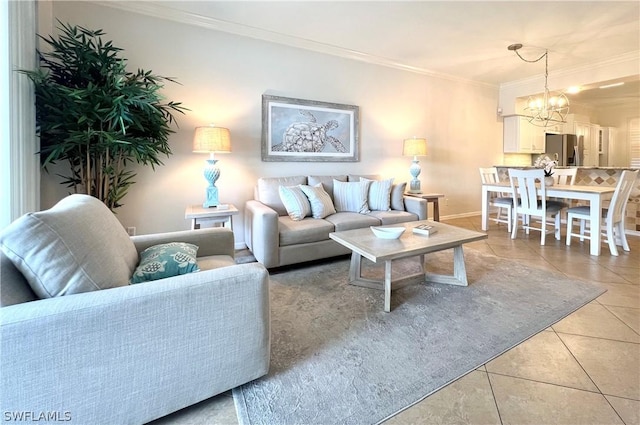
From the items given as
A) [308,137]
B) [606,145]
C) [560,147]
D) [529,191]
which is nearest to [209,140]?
[308,137]

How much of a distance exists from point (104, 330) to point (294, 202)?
2212mm

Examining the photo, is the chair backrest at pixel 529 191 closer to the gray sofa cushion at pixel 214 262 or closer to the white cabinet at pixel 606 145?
the gray sofa cushion at pixel 214 262

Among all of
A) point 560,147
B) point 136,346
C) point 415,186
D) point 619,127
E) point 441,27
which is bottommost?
point 136,346

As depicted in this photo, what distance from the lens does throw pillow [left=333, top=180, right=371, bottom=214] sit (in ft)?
11.5

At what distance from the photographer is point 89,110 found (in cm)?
223

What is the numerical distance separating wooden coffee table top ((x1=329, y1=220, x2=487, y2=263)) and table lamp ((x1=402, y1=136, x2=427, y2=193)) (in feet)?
6.32

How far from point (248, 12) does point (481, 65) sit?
12.0 feet

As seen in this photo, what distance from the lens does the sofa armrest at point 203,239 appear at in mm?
1823

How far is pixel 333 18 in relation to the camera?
10.4 feet

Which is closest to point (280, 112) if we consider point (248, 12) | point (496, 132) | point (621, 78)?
point (248, 12)

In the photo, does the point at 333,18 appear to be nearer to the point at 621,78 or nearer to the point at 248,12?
the point at 248,12

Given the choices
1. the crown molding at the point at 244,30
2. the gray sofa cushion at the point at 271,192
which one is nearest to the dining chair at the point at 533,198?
the crown molding at the point at 244,30

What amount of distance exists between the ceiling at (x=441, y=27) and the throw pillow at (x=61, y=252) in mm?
2769

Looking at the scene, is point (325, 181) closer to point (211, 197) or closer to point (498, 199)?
point (211, 197)
